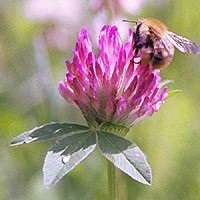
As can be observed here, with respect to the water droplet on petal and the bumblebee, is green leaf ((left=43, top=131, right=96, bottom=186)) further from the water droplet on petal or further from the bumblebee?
the bumblebee

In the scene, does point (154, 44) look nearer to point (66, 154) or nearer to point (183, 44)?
point (183, 44)

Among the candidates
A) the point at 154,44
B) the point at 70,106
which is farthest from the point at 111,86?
the point at 70,106

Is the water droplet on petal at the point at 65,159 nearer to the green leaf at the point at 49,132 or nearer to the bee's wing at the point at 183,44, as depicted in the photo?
the green leaf at the point at 49,132

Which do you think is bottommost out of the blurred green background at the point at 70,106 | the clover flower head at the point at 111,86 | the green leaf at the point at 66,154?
the blurred green background at the point at 70,106

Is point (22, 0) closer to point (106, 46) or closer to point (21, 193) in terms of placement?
point (21, 193)

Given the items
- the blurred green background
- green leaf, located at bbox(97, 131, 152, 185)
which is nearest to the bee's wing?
green leaf, located at bbox(97, 131, 152, 185)

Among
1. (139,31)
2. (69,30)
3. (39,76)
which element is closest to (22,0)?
(69,30)

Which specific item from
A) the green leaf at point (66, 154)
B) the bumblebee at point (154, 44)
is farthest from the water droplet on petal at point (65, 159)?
the bumblebee at point (154, 44)
